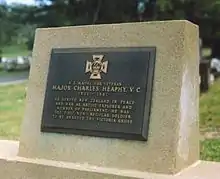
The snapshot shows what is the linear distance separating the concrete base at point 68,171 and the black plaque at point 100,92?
240 millimetres

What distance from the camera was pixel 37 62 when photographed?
3428 mm

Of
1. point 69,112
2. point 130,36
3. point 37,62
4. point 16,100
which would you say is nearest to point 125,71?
point 130,36

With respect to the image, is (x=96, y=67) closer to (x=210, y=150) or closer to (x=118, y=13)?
(x=210, y=150)

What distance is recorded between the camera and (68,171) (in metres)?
3.01

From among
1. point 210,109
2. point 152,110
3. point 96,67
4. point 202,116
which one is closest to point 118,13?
point 210,109

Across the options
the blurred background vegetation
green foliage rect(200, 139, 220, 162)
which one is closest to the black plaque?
green foliage rect(200, 139, 220, 162)

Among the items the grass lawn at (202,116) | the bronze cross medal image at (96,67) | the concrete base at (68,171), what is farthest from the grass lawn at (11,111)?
the bronze cross medal image at (96,67)

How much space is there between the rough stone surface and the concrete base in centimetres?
6

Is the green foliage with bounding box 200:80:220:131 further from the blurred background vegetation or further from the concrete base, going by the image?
the concrete base

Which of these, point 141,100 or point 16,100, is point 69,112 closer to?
point 141,100

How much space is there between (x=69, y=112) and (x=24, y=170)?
519 mm

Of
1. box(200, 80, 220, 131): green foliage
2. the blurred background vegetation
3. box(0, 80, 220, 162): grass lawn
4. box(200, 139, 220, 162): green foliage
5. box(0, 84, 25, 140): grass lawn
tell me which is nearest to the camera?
box(200, 139, 220, 162): green foliage

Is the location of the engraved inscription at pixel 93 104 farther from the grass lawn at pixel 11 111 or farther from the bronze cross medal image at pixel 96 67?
the grass lawn at pixel 11 111

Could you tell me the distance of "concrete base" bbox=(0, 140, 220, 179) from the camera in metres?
2.81
